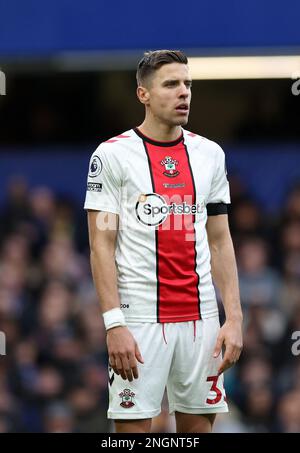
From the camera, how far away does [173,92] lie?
15.8 ft

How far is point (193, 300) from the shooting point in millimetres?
4836

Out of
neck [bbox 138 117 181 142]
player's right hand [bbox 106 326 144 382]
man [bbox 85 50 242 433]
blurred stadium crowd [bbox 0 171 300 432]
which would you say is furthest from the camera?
blurred stadium crowd [bbox 0 171 300 432]

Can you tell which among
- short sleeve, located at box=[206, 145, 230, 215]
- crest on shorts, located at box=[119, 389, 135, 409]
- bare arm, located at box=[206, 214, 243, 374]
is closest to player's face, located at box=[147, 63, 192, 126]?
short sleeve, located at box=[206, 145, 230, 215]

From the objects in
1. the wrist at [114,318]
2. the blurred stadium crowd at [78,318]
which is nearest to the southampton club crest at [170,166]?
the wrist at [114,318]

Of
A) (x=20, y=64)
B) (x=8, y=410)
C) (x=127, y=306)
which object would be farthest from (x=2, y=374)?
(x=127, y=306)

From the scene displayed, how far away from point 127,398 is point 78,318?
4.23 metres

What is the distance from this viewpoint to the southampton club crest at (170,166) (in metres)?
4.83

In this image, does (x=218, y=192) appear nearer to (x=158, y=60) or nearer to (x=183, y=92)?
(x=183, y=92)

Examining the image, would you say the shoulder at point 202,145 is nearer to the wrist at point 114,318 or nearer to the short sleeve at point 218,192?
the short sleeve at point 218,192

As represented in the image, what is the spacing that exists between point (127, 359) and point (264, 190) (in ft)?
15.1

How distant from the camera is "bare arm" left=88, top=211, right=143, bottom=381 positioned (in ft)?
15.3

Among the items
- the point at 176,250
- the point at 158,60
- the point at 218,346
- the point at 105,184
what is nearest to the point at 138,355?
the point at 218,346

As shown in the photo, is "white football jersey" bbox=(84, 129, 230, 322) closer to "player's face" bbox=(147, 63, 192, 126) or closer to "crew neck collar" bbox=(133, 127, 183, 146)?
"crew neck collar" bbox=(133, 127, 183, 146)

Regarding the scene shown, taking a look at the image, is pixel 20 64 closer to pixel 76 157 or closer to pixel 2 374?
pixel 76 157
